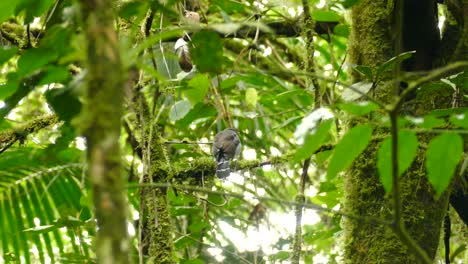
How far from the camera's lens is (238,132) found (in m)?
2.77

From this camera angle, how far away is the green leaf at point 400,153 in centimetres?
89

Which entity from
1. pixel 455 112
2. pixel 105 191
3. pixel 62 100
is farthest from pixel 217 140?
pixel 105 191

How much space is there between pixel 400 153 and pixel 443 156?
0.20 ft

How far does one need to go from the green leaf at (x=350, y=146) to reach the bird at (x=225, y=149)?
46.6 inches

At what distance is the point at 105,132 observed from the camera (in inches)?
21.2

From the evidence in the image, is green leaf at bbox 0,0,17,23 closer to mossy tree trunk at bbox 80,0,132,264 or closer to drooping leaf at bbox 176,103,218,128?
mossy tree trunk at bbox 80,0,132,264

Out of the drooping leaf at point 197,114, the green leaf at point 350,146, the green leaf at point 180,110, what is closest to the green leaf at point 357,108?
the green leaf at point 350,146

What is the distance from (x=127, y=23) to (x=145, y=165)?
480 mm

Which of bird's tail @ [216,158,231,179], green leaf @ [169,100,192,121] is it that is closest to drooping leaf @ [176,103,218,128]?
green leaf @ [169,100,192,121]

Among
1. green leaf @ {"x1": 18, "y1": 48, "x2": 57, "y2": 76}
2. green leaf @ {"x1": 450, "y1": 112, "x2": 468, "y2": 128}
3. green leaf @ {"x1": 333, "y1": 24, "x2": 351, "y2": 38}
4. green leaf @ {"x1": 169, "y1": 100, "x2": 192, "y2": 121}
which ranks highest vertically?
green leaf @ {"x1": 333, "y1": 24, "x2": 351, "y2": 38}

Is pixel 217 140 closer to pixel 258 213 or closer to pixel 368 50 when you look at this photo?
pixel 258 213

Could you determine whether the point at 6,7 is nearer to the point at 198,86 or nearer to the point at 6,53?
the point at 6,53

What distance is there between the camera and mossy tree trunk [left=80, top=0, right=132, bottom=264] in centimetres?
52

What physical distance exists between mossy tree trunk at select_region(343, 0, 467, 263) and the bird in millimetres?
451
